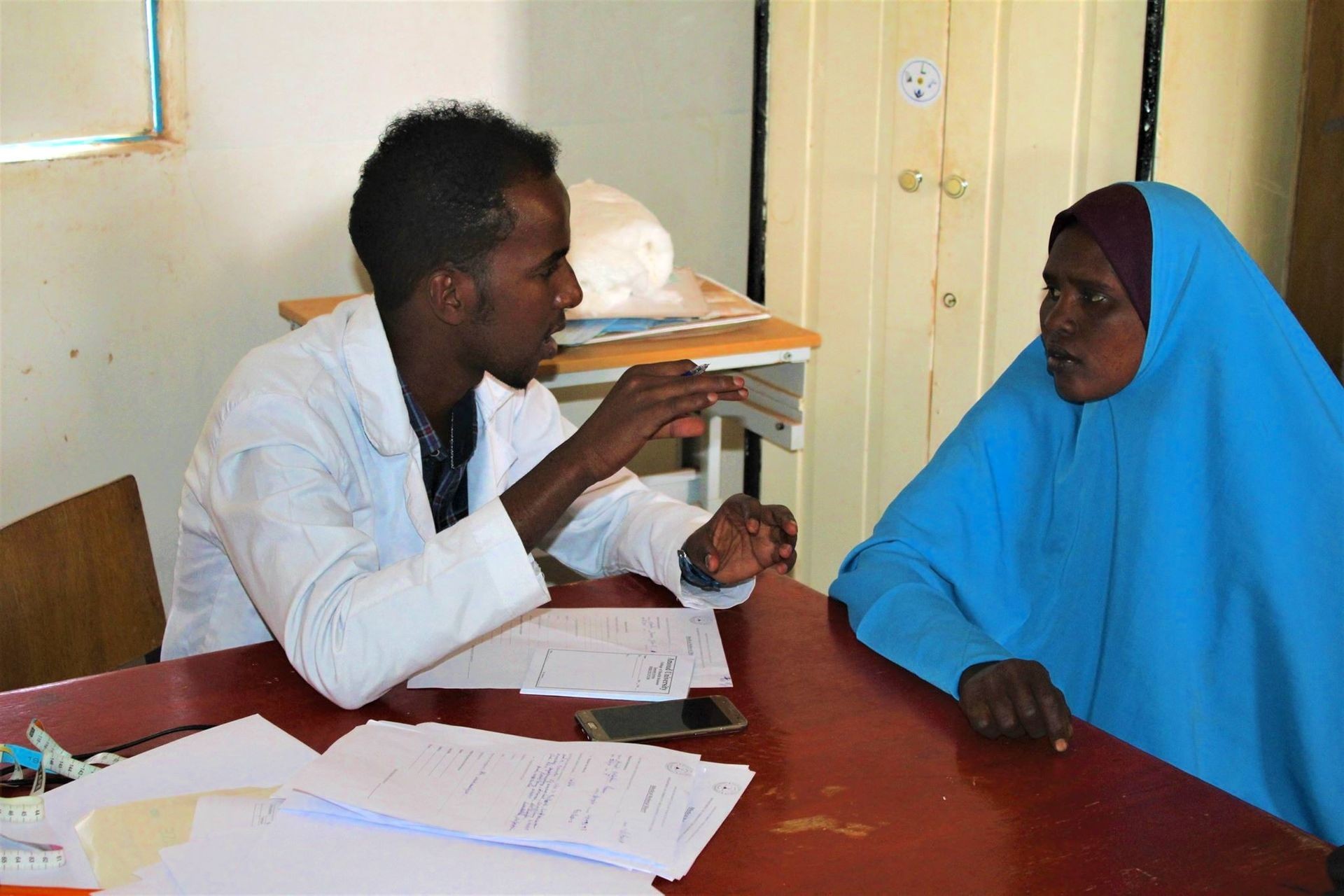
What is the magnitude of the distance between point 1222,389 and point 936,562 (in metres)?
0.43

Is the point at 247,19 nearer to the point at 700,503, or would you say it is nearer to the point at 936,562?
the point at 700,503

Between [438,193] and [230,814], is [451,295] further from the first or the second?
[230,814]

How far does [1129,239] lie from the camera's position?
5.65 ft

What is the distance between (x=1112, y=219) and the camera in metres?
1.74

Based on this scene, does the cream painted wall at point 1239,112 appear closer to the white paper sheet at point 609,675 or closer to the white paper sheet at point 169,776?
the white paper sheet at point 609,675

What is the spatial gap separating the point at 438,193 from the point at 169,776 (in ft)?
2.73

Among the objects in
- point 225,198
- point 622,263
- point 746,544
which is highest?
point 225,198

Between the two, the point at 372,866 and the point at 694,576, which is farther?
the point at 694,576

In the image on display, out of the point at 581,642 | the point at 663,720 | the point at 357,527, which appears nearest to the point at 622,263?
the point at 357,527

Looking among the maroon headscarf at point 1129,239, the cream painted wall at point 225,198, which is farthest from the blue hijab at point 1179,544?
the cream painted wall at point 225,198

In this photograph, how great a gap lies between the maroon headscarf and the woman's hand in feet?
2.04

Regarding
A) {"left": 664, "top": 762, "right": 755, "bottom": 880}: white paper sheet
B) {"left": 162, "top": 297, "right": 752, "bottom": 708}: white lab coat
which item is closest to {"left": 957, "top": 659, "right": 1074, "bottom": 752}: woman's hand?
{"left": 664, "top": 762, "right": 755, "bottom": 880}: white paper sheet

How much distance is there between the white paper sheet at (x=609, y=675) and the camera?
1.39 metres

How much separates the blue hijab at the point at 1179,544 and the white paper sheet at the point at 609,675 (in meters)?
0.25
